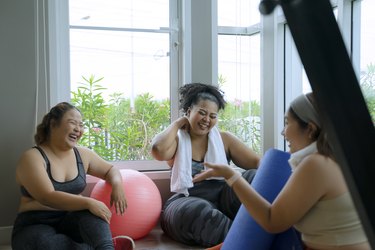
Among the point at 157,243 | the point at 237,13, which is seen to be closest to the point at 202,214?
the point at 157,243

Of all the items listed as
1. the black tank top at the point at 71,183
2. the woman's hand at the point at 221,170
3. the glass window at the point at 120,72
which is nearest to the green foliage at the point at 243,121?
the glass window at the point at 120,72

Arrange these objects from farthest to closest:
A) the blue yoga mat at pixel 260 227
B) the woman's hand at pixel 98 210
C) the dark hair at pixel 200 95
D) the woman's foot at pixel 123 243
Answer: the dark hair at pixel 200 95
the woman's foot at pixel 123 243
the woman's hand at pixel 98 210
the blue yoga mat at pixel 260 227

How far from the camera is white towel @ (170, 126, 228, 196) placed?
2445mm

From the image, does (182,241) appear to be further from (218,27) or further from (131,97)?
(218,27)

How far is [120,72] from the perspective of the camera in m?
2.96

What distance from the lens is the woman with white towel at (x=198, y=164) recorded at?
88.0 inches

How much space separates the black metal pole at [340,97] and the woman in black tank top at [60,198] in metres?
1.64

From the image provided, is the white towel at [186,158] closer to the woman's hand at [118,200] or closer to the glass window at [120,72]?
the woman's hand at [118,200]

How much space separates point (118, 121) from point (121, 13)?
824 millimetres

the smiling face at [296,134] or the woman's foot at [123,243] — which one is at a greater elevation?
the smiling face at [296,134]

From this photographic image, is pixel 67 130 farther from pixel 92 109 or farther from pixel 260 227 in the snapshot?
pixel 260 227

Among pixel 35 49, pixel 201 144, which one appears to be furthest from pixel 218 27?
pixel 35 49

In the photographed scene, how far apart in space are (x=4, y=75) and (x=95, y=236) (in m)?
1.27

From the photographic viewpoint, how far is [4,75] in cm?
246
